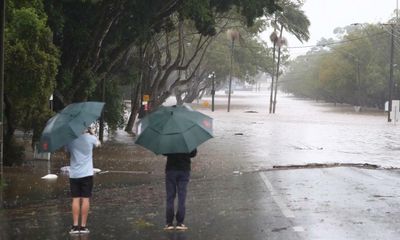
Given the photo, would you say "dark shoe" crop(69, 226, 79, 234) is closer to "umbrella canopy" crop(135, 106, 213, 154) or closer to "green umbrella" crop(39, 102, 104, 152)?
"green umbrella" crop(39, 102, 104, 152)

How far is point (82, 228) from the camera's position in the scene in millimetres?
8633

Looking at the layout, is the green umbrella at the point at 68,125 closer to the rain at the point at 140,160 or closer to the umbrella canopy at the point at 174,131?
the rain at the point at 140,160

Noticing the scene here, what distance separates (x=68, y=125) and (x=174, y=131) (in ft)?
4.41

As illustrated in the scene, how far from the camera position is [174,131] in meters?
8.32

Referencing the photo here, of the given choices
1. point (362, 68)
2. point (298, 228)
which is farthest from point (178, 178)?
point (362, 68)

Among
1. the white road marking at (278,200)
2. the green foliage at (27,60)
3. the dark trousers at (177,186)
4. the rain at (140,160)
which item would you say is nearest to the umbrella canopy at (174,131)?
the rain at (140,160)

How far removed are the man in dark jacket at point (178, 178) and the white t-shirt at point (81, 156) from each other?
3.41ft

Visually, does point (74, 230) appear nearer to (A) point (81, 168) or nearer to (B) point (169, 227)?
(A) point (81, 168)

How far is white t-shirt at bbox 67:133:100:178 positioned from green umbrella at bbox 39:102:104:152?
10.1 inches

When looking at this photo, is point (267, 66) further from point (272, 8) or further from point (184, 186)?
point (184, 186)

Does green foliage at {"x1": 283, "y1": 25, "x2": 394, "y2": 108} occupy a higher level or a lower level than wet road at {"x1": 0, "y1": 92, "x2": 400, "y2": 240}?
higher

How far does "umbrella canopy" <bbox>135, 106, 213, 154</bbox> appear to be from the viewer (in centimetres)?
825

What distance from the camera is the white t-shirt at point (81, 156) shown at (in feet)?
27.7

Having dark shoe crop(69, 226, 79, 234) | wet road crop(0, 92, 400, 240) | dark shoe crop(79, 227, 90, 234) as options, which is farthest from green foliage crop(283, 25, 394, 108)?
dark shoe crop(69, 226, 79, 234)
